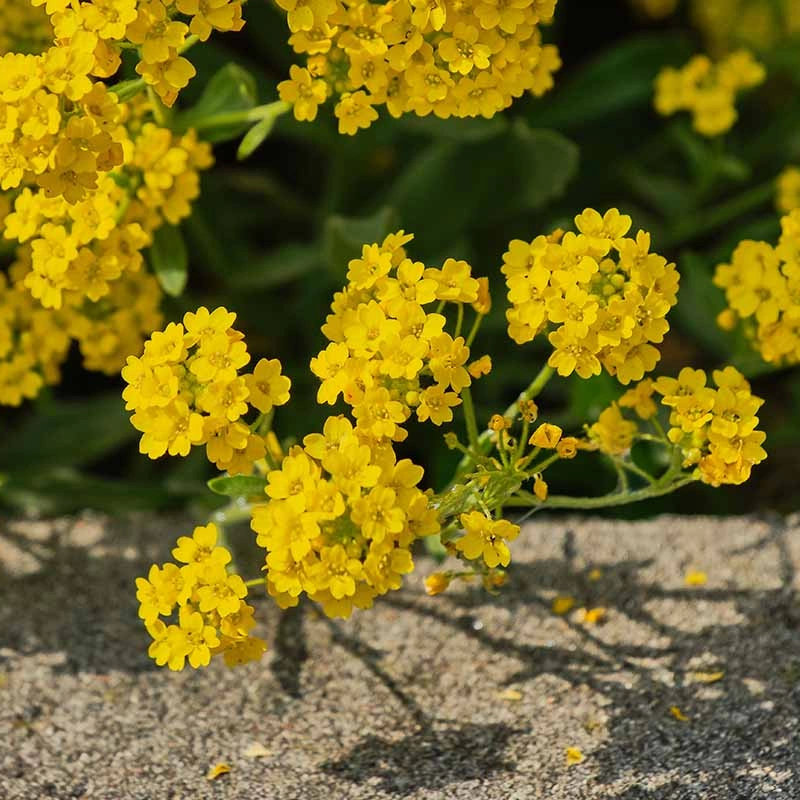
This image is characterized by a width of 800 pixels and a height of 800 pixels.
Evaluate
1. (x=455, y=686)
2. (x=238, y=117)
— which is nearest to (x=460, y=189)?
(x=238, y=117)

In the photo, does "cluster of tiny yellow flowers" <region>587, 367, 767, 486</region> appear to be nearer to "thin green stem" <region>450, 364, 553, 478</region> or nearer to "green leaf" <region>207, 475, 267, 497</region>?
"thin green stem" <region>450, 364, 553, 478</region>

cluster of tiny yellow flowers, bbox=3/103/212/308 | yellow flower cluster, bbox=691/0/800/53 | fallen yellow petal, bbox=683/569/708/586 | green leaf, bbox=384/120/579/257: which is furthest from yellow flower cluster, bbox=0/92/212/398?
yellow flower cluster, bbox=691/0/800/53

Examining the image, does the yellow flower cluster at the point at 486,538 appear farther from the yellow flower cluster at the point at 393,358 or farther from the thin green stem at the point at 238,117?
the thin green stem at the point at 238,117

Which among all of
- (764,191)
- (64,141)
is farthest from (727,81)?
(64,141)

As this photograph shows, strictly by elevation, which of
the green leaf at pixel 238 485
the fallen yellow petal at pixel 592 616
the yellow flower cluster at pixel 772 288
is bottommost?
the fallen yellow petal at pixel 592 616

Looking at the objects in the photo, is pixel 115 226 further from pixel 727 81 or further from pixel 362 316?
pixel 727 81

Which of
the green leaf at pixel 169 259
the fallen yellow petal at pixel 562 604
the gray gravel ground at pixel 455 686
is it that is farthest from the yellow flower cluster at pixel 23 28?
the fallen yellow petal at pixel 562 604

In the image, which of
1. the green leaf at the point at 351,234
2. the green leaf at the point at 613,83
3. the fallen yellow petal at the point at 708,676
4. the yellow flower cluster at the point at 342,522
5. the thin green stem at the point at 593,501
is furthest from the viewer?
the green leaf at the point at 613,83
